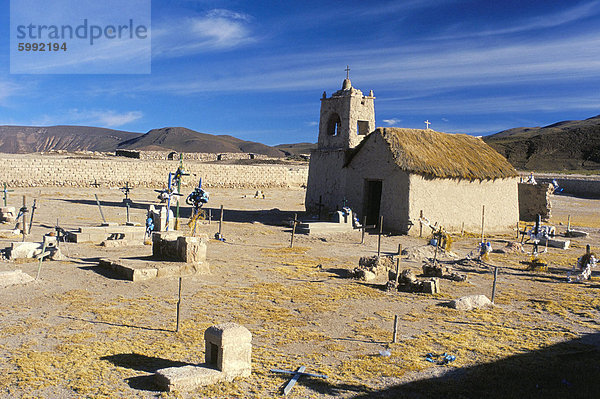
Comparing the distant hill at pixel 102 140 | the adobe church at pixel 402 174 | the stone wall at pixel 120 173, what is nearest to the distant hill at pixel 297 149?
the distant hill at pixel 102 140

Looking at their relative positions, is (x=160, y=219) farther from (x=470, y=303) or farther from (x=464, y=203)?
(x=464, y=203)

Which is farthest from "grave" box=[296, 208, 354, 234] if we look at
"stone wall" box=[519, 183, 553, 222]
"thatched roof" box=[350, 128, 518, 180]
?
"stone wall" box=[519, 183, 553, 222]

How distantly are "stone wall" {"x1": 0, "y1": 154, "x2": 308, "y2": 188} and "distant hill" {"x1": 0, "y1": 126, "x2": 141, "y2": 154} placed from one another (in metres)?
110

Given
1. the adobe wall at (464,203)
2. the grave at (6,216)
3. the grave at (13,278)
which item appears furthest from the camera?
the adobe wall at (464,203)

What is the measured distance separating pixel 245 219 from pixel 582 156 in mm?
92840

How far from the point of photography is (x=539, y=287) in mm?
13180

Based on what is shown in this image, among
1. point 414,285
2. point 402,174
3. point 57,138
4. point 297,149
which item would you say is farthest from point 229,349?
point 57,138

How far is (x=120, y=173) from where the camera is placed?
37.5 metres

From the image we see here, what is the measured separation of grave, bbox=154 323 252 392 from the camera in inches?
253

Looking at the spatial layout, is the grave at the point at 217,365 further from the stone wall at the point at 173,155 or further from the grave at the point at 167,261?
the stone wall at the point at 173,155

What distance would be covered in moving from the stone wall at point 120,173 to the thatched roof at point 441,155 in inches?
818

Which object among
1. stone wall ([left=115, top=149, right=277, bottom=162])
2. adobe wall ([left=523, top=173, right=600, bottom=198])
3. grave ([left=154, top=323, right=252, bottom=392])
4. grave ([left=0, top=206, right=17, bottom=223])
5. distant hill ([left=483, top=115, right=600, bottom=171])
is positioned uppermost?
distant hill ([left=483, top=115, right=600, bottom=171])

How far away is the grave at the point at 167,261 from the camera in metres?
12.3

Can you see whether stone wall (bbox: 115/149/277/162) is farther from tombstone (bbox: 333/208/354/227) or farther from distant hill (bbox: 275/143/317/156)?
distant hill (bbox: 275/143/317/156)
